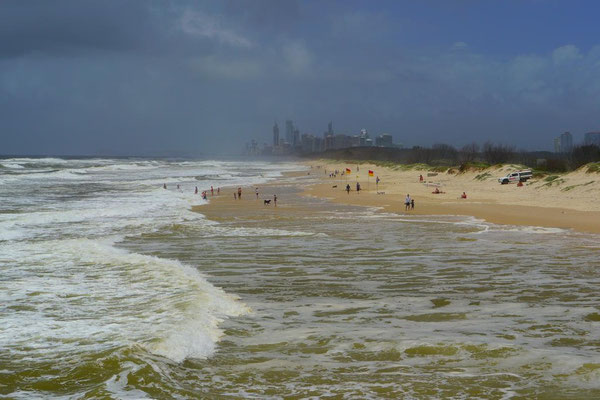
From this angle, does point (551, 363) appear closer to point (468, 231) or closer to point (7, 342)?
point (7, 342)

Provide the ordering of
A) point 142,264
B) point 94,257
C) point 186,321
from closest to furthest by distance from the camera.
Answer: point 186,321 → point 142,264 → point 94,257

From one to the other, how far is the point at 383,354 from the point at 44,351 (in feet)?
16.9

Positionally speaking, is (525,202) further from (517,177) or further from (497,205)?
(517,177)

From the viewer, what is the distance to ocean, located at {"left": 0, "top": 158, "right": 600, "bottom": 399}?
703cm

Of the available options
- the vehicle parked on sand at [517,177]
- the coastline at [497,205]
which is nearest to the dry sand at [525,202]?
the coastline at [497,205]

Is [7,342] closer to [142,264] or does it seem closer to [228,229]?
[142,264]

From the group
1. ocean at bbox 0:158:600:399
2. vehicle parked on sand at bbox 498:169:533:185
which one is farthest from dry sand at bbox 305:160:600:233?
ocean at bbox 0:158:600:399

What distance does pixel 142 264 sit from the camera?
50.0 feet

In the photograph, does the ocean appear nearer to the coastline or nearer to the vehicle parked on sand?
the coastline

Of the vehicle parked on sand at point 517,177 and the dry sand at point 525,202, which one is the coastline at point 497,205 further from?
the vehicle parked on sand at point 517,177

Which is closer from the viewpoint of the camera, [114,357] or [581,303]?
[114,357]

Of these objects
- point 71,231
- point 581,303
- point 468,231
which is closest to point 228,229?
point 71,231

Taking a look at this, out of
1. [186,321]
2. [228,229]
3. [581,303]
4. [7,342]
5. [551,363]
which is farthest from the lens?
[228,229]

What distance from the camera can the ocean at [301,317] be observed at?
7.03 meters
